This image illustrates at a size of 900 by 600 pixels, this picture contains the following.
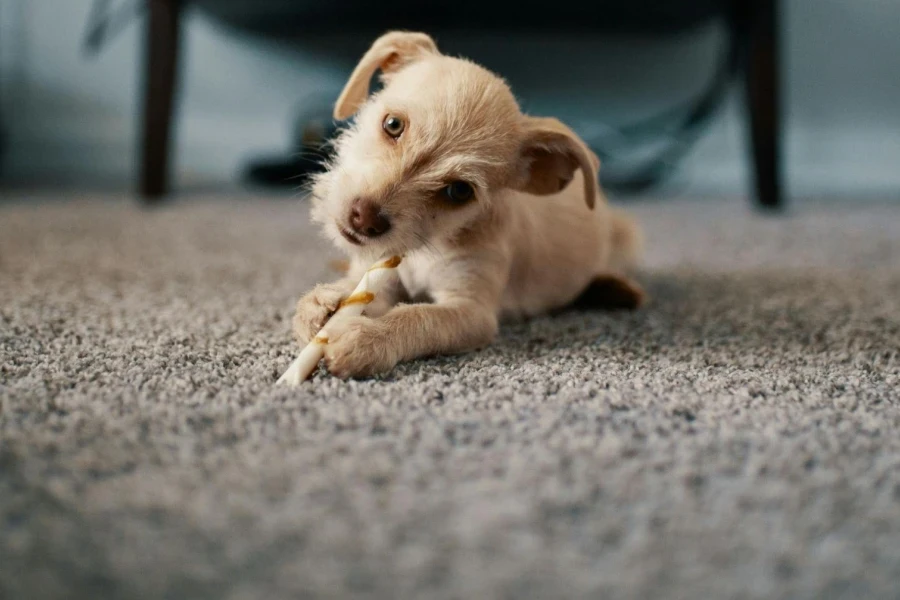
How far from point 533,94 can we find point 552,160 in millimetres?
2758

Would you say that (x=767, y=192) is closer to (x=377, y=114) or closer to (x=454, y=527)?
(x=377, y=114)

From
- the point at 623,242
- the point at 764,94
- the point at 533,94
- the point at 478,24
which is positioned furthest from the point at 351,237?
the point at 533,94

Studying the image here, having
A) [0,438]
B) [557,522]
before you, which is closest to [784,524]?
[557,522]

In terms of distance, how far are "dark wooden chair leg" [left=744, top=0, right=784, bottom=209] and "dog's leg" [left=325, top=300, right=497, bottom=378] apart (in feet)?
6.85

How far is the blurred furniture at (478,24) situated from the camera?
8.77 ft

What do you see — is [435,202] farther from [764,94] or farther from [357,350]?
[764,94]

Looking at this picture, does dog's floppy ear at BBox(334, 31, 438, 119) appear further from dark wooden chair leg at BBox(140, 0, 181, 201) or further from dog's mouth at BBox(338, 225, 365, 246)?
dark wooden chair leg at BBox(140, 0, 181, 201)

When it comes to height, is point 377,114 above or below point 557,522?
above

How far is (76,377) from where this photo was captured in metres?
0.86

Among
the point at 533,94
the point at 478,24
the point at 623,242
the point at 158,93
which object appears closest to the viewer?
the point at 623,242

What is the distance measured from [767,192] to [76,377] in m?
2.73

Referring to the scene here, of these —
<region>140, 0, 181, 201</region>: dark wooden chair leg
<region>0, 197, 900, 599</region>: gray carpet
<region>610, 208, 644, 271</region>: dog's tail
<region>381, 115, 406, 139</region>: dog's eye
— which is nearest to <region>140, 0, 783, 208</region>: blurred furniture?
<region>140, 0, 181, 201</region>: dark wooden chair leg

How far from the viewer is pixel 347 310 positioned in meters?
1.01

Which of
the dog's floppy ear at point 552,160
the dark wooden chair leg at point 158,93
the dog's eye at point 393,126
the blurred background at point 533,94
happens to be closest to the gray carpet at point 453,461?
the dog's floppy ear at point 552,160
